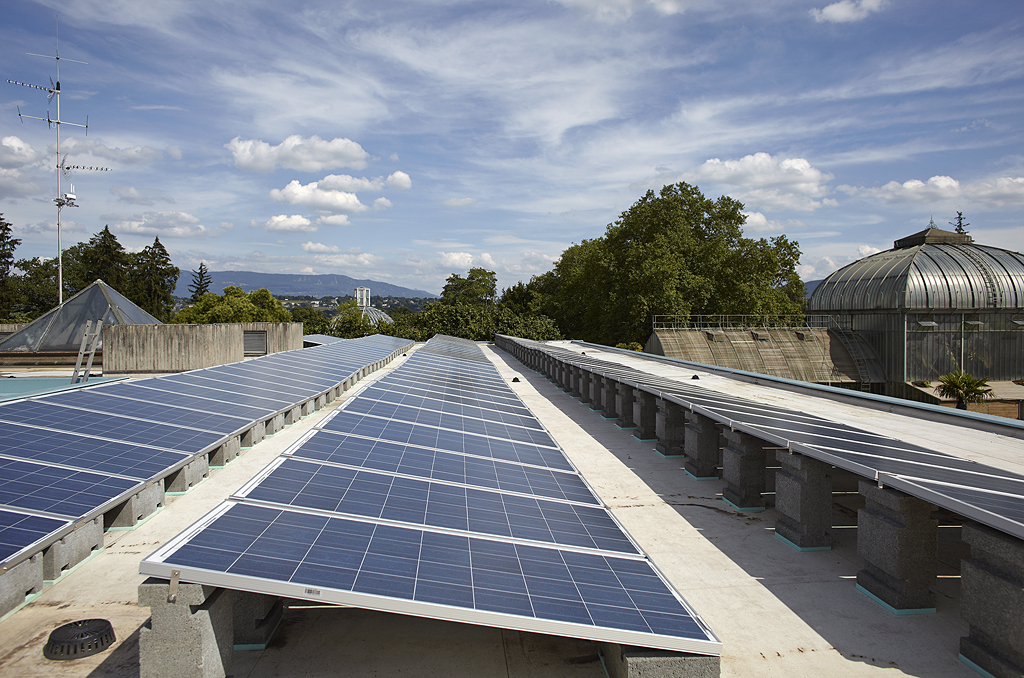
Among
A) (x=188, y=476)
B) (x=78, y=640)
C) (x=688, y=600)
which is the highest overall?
(x=188, y=476)

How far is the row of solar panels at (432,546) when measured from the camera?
430cm

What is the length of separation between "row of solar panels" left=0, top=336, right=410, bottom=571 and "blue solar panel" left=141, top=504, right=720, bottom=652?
3.81m

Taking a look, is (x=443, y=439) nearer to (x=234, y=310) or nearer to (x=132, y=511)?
(x=132, y=511)

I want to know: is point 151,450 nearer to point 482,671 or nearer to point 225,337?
point 482,671

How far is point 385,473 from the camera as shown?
6.91m

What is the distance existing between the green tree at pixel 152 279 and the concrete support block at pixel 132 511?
8497 cm

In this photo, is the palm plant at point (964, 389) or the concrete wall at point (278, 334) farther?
the palm plant at point (964, 389)

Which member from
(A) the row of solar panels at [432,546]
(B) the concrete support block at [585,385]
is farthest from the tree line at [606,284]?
(A) the row of solar panels at [432,546]

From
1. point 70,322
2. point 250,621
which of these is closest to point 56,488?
point 250,621

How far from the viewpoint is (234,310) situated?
77500mm

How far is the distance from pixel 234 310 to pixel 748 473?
7953 centimetres

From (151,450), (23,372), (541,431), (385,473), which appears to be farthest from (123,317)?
(385,473)

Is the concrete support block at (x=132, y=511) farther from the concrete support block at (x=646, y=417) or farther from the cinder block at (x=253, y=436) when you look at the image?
the concrete support block at (x=646, y=417)

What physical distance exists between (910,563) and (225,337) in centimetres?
3274
